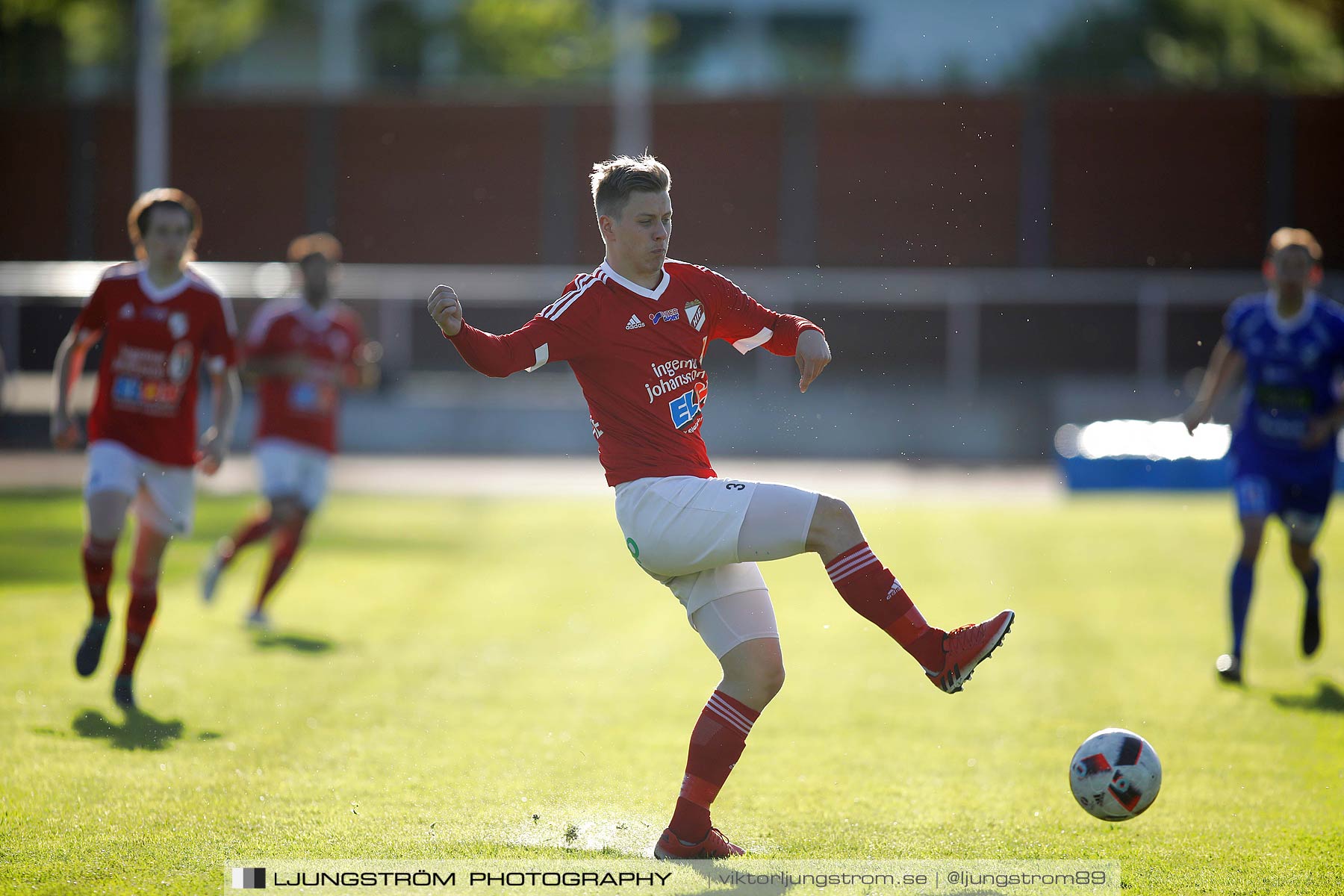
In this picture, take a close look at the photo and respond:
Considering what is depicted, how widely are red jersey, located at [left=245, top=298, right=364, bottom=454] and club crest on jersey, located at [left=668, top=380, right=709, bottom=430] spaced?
5.28 meters

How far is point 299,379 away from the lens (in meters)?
9.44

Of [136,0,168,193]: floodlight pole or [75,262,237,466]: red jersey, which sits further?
[136,0,168,193]: floodlight pole

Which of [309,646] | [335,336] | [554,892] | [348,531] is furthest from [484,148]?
[554,892]

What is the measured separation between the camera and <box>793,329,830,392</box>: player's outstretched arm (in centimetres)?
464

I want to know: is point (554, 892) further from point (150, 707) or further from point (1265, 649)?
point (1265, 649)

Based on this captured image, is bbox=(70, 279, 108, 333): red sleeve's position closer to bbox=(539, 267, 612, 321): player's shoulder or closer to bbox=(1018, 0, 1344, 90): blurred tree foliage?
bbox=(539, 267, 612, 321): player's shoulder

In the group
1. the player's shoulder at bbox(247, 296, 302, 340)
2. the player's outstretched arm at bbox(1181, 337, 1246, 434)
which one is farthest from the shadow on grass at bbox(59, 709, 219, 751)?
the player's outstretched arm at bbox(1181, 337, 1246, 434)

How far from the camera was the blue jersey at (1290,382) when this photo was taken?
306 inches

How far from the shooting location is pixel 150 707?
22.2ft

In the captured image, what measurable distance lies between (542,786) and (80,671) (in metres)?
2.53

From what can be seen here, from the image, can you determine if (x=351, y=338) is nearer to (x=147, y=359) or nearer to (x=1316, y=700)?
(x=147, y=359)

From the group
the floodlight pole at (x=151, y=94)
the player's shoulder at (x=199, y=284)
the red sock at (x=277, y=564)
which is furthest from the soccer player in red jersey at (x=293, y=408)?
the floodlight pole at (x=151, y=94)

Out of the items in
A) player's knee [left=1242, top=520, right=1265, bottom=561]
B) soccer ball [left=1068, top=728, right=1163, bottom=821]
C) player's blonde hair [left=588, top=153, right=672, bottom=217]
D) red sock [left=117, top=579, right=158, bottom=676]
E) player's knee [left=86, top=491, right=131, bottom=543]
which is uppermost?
player's blonde hair [left=588, top=153, right=672, bottom=217]

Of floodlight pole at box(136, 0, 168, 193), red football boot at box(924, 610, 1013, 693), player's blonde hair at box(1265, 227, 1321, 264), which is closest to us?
red football boot at box(924, 610, 1013, 693)
